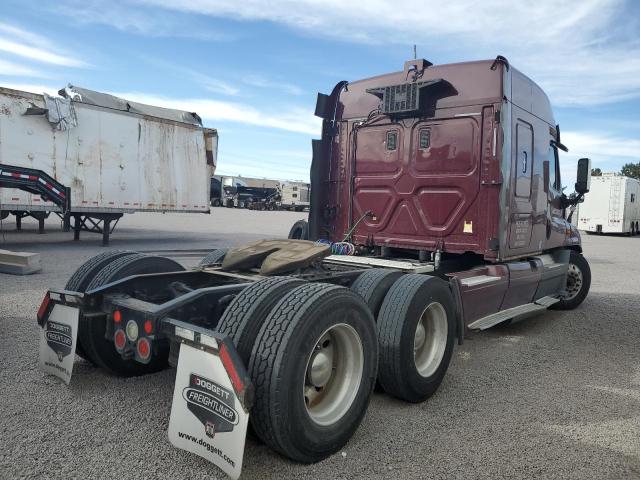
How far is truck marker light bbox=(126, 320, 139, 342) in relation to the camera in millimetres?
3047

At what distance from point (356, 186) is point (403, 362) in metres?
2.91

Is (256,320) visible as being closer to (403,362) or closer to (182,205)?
(403,362)

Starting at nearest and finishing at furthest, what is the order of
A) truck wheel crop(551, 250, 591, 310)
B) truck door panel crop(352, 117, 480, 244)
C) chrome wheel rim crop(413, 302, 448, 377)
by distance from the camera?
1. chrome wheel rim crop(413, 302, 448, 377)
2. truck door panel crop(352, 117, 480, 244)
3. truck wheel crop(551, 250, 591, 310)

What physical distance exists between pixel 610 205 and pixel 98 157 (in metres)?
24.9

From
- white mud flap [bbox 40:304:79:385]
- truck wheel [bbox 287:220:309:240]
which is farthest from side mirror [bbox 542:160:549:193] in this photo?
white mud flap [bbox 40:304:79:385]

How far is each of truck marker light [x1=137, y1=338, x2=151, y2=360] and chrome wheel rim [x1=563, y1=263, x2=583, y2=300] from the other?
644cm

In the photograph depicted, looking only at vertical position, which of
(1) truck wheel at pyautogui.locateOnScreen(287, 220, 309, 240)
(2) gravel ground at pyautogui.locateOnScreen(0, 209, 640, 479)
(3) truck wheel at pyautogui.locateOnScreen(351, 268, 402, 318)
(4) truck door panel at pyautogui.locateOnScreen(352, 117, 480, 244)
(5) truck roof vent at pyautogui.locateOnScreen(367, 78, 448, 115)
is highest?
(5) truck roof vent at pyautogui.locateOnScreen(367, 78, 448, 115)

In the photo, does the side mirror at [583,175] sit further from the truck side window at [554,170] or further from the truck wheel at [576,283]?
the truck wheel at [576,283]

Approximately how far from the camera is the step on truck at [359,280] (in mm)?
2604

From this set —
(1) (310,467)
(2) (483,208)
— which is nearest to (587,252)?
(2) (483,208)

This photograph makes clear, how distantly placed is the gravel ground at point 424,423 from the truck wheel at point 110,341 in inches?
3.9

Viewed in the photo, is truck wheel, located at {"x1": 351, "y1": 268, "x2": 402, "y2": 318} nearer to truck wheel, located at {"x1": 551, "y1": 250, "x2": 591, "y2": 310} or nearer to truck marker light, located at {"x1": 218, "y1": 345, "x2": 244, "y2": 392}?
truck marker light, located at {"x1": 218, "y1": 345, "x2": 244, "y2": 392}

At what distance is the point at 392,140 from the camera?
5.68 m

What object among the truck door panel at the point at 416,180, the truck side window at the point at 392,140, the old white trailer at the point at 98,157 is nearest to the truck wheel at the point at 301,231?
the truck door panel at the point at 416,180
